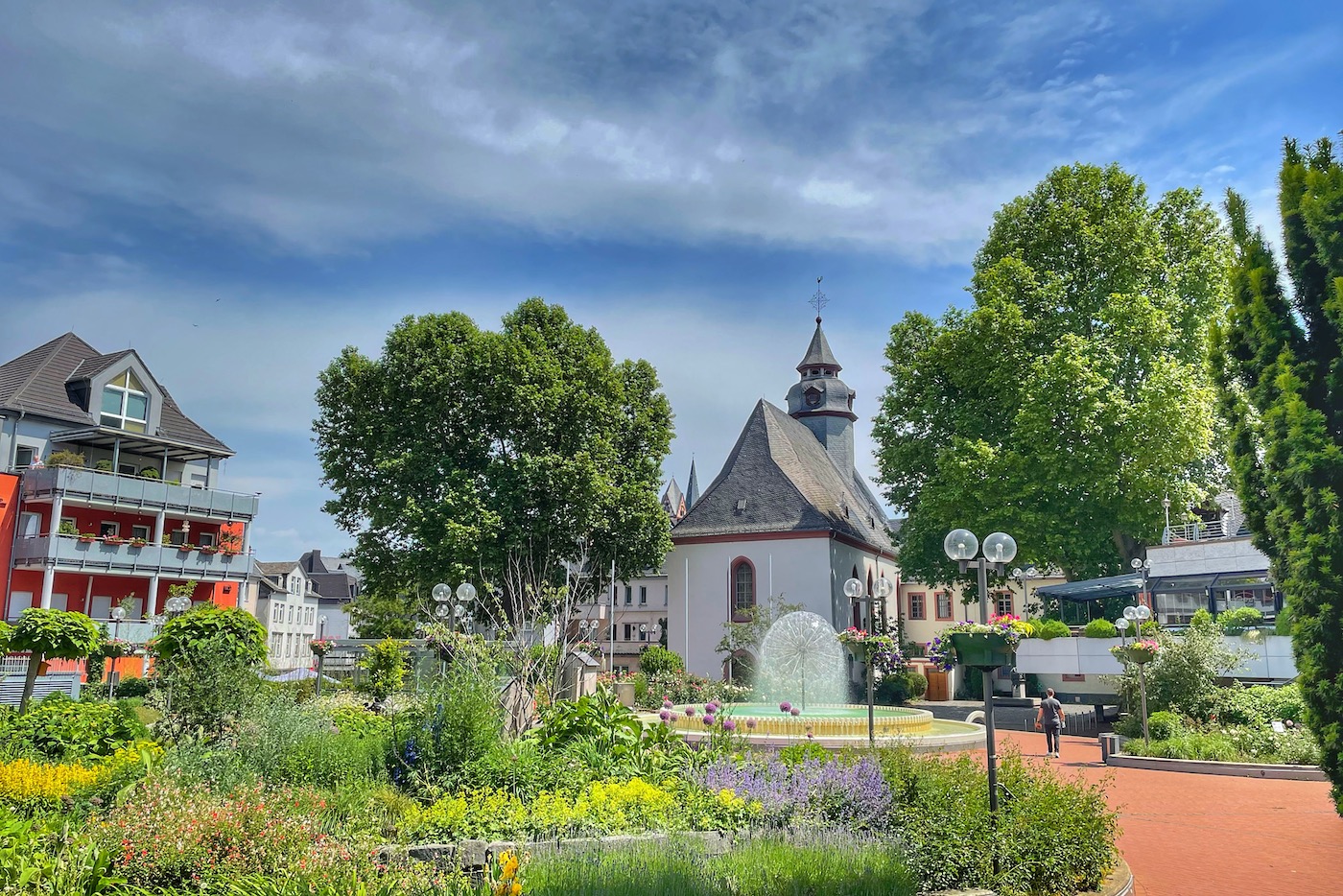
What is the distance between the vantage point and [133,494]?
120ft

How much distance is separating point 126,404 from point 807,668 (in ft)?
99.5

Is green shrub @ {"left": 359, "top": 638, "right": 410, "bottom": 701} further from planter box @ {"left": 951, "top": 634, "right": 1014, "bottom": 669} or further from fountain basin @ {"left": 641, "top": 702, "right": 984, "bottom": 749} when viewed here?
planter box @ {"left": 951, "top": 634, "right": 1014, "bottom": 669}

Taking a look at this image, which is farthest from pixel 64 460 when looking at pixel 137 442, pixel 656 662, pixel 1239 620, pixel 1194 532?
pixel 1194 532

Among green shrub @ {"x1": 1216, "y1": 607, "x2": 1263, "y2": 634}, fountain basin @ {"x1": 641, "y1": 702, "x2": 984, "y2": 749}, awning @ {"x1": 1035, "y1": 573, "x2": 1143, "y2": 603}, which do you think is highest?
awning @ {"x1": 1035, "y1": 573, "x2": 1143, "y2": 603}

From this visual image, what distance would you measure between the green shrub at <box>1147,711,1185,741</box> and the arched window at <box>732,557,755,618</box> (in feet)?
67.1

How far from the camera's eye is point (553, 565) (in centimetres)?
3575

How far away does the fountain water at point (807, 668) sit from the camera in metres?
25.6

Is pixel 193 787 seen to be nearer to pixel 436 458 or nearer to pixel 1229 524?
pixel 436 458

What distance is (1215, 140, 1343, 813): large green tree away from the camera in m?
9.68

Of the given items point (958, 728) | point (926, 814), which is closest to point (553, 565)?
point (958, 728)

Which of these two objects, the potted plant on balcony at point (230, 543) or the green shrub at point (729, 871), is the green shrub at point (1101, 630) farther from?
the potted plant on balcony at point (230, 543)

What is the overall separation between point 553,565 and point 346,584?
213ft

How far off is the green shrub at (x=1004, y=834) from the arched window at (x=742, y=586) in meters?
31.5

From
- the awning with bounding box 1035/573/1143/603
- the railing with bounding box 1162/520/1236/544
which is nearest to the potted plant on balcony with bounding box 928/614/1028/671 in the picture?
the awning with bounding box 1035/573/1143/603
